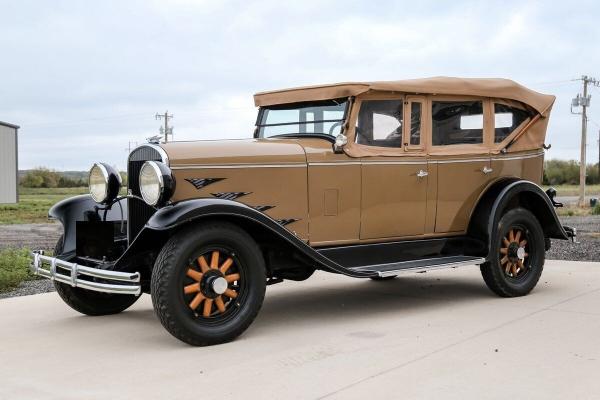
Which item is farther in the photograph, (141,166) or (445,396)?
(141,166)

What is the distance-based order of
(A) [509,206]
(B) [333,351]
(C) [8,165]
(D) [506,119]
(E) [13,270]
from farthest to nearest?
(C) [8,165] < (E) [13,270] < (D) [506,119] < (A) [509,206] < (B) [333,351]

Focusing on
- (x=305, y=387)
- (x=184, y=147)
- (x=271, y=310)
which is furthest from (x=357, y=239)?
(x=305, y=387)

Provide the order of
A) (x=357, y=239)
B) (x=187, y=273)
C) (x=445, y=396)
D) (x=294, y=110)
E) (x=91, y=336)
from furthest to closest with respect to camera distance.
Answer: (x=294, y=110) < (x=357, y=239) < (x=91, y=336) < (x=187, y=273) < (x=445, y=396)

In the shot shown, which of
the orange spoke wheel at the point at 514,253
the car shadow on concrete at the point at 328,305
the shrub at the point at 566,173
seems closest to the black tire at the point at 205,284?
the car shadow on concrete at the point at 328,305

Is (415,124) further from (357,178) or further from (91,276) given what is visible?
(91,276)

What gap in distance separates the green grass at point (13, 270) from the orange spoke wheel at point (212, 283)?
3596mm

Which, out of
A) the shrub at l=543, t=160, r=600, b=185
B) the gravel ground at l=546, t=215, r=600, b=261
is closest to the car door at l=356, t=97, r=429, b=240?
the gravel ground at l=546, t=215, r=600, b=261

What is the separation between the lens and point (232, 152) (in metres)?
4.89

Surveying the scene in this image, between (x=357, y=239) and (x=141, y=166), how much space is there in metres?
1.89

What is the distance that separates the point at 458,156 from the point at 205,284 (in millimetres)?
2835

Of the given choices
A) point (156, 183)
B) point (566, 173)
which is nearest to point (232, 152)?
point (156, 183)

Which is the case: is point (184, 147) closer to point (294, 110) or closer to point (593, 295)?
point (294, 110)

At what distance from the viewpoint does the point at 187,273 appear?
14.2 ft

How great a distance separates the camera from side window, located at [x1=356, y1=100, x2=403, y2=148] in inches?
216
